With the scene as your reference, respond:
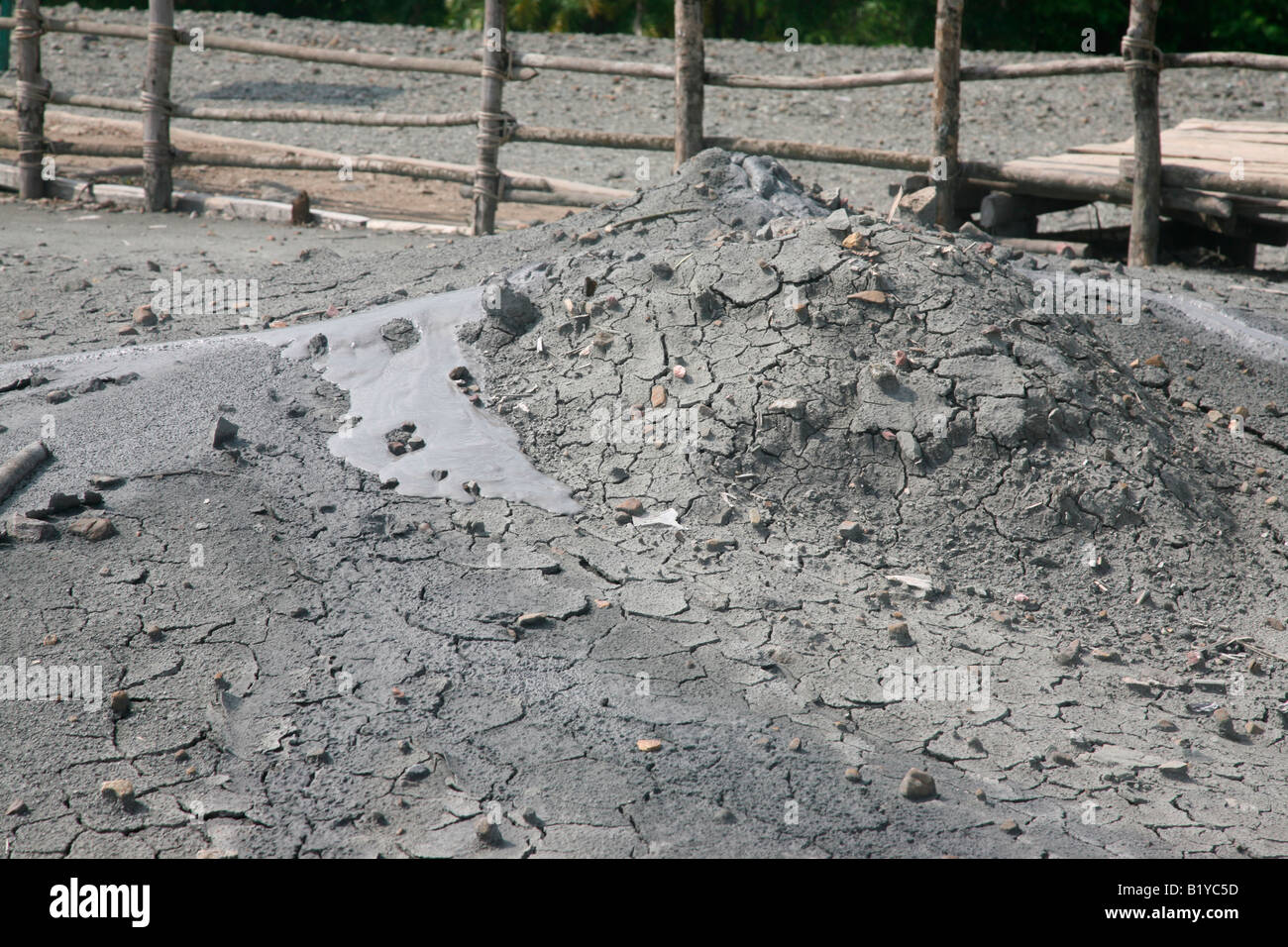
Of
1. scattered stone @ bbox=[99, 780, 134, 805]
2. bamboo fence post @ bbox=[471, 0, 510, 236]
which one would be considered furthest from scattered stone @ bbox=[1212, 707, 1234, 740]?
bamboo fence post @ bbox=[471, 0, 510, 236]

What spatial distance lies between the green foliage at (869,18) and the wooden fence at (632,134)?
9.18 m

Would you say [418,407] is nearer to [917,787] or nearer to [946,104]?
[917,787]

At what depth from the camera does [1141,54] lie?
19.1 feet

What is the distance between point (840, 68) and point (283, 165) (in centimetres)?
690

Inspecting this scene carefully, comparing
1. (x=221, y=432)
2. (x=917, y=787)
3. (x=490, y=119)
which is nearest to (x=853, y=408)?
(x=917, y=787)

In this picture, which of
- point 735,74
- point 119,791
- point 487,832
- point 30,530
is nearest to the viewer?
point 487,832

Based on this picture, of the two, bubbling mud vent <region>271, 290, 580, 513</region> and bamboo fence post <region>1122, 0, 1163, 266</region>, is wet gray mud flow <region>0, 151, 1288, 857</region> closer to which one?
bubbling mud vent <region>271, 290, 580, 513</region>

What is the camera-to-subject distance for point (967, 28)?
1566 centimetres

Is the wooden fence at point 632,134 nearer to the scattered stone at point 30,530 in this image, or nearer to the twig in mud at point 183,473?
the twig in mud at point 183,473

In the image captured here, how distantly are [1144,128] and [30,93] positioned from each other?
7.32m

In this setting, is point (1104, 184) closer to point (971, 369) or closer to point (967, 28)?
point (971, 369)

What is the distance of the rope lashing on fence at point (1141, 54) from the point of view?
5.79 m

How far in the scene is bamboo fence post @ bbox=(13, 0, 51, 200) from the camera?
742cm

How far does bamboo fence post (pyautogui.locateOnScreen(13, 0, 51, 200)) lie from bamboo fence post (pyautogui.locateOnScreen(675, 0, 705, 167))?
174 inches
